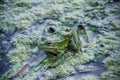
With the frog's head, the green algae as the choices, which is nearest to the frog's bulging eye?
the frog's head

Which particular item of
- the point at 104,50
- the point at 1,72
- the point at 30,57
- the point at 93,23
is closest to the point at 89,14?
the point at 93,23

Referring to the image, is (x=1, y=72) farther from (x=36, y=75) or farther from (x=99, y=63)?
(x=99, y=63)

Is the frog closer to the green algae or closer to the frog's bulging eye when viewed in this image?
the frog's bulging eye

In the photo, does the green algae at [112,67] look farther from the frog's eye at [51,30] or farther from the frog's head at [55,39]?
the frog's eye at [51,30]

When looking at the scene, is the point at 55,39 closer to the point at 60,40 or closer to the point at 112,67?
the point at 60,40

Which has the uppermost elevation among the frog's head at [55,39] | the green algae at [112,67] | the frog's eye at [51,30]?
the frog's eye at [51,30]

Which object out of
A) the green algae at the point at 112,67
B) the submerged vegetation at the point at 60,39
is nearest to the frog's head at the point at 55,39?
the submerged vegetation at the point at 60,39

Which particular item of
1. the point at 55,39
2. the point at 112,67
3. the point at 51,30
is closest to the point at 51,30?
the point at 51,30
